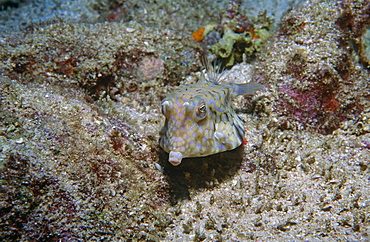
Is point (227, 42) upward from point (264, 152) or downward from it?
upward

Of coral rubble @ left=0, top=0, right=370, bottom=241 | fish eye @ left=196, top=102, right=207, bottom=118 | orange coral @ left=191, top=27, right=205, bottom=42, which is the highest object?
fish eye @ left=196, top=102, right=207, bottom=118

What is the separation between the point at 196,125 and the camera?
3.21 m

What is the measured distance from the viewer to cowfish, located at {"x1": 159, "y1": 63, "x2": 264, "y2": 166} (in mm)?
3139

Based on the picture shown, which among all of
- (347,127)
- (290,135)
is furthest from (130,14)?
(347,127)

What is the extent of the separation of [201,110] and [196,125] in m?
0.21

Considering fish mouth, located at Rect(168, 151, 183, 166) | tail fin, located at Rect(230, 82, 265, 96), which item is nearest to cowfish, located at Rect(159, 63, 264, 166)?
fish mouth, located at Rect(168, 151, 183, 166)

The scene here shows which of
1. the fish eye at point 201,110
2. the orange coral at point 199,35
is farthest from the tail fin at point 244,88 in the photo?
the orange coral at point 199,35

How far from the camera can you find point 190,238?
314 cm

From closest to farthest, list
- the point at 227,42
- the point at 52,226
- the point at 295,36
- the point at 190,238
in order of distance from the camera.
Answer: the point at 52,226 < the point at 190,238 < the point at 295,36 < the point at 227,42

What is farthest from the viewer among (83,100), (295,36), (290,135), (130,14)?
(130,14)

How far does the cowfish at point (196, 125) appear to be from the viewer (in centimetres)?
314

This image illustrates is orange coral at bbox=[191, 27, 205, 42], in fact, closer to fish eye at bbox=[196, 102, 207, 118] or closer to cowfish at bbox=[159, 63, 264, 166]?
cowfish at bbox=[159, 63, 264, 166]

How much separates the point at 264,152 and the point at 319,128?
1.34 meters

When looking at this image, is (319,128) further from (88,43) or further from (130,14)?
(130,14)
